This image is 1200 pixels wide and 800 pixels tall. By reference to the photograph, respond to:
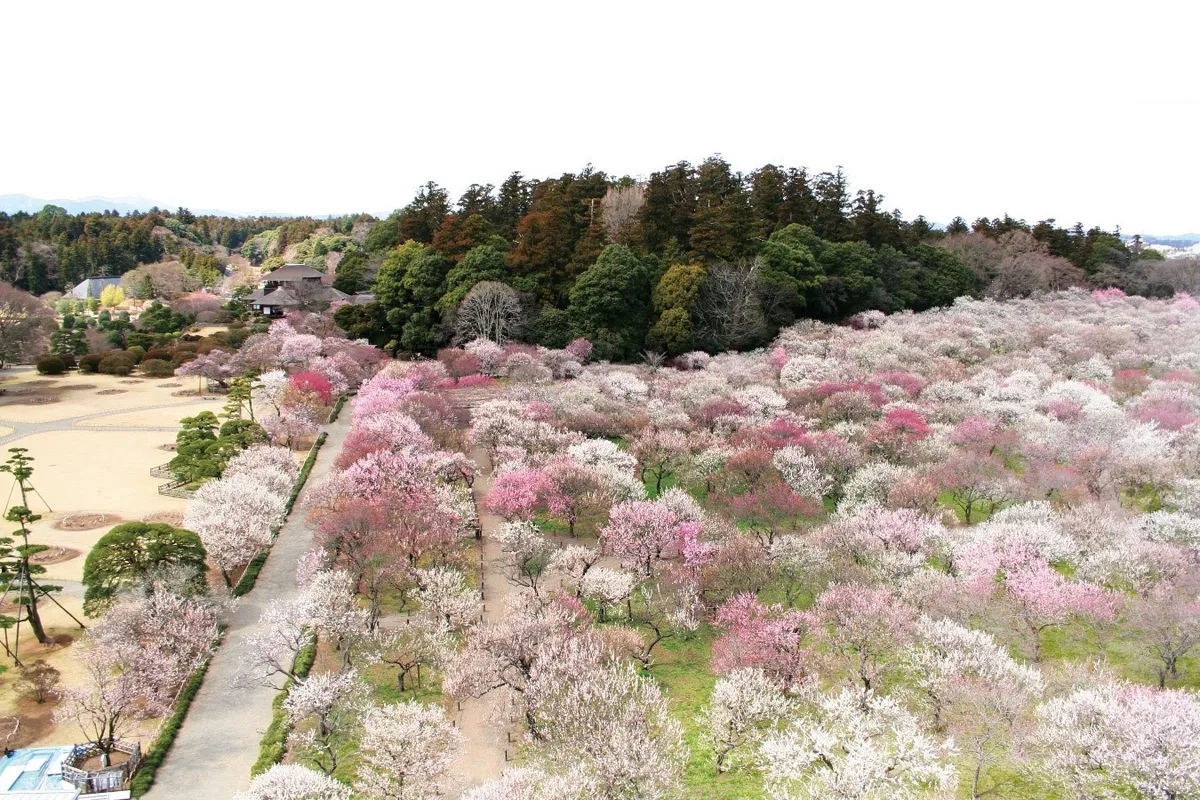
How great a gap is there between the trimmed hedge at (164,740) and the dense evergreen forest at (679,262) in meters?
31.7

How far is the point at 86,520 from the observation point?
91.0 feet

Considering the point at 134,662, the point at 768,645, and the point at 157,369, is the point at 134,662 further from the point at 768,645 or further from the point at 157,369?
the point at 157,369

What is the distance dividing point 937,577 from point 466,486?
1650cm

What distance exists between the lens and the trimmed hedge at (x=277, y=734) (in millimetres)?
14830

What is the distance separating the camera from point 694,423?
33000 mm

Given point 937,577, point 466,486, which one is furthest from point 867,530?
point 466,486

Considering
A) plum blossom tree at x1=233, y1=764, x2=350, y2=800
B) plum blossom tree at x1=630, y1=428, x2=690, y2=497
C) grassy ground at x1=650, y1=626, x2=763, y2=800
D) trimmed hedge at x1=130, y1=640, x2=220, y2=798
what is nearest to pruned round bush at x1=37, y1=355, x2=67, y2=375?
trimmed hedge at x1=130, y1=640, x2=220, y2=798

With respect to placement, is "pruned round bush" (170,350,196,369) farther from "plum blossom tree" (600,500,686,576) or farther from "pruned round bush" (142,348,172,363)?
"plum blossom tree" (600,500,686,576)

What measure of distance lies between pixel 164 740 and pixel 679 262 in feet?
134

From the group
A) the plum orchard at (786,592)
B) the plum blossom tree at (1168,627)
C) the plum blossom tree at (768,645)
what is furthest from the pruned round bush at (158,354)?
the plum blossom tree at (1168,627)

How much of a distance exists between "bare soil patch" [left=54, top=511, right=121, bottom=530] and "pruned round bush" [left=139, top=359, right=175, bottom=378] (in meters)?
31.8

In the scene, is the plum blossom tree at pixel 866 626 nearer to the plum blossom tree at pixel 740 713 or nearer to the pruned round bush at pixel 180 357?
the plum blossom tree at pixel 740 713

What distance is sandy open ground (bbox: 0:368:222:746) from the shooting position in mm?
19688

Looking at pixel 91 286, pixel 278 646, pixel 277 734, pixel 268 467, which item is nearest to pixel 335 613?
pixel 278 646
